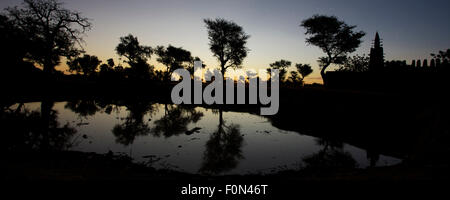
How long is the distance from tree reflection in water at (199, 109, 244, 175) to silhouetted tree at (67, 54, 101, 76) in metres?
63.5

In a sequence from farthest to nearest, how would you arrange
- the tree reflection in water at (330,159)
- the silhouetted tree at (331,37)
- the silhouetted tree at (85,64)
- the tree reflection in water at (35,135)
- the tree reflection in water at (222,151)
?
the silhouetted tree at (85,64) < the silhouetted tree at (331,37) < the tree reflection in water at (35,135) < the tree reflection in water at (330,159) < the tree reflection in water at (222,151)

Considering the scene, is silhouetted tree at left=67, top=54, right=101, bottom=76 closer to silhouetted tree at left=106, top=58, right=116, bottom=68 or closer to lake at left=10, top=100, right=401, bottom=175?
silhouetted tree at left=106, top=58, right=116, bottom=68

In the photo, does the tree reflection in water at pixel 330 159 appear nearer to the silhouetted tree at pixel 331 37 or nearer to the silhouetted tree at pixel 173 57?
the silhouetted tree at pixel 331 37

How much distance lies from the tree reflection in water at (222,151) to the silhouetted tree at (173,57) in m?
44.0

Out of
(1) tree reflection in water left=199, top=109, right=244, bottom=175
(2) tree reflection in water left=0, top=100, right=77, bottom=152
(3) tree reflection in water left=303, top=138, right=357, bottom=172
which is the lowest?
(3) tree reflection in water left=303, top=138, right=357, bottom=172

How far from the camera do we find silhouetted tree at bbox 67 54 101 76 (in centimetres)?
5844

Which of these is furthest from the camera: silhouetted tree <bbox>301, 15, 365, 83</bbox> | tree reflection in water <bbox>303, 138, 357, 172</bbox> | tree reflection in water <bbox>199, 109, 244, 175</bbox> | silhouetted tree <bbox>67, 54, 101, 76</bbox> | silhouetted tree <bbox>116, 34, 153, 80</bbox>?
silhouetted tree <bbox>67, 54, 101, 76</bbox>

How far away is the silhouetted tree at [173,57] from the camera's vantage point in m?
51.9

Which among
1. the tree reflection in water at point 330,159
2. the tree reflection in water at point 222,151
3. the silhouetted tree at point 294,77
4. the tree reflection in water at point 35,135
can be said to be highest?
the silhouetted tree at point 294,77

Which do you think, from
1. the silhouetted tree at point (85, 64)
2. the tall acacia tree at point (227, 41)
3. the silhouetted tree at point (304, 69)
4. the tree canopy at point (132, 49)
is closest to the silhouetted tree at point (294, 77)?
the silhouetted tree at point (304, 69)

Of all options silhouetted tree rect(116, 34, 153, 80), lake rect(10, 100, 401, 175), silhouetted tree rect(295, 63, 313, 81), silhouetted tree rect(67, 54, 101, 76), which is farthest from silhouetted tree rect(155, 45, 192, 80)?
lake rect(10, 100, 401, 175)

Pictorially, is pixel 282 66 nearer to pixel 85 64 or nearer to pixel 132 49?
pixel 132 49

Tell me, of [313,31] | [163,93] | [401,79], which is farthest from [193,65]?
[401,79]

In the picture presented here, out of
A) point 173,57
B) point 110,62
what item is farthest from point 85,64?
point 173,57
